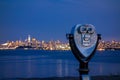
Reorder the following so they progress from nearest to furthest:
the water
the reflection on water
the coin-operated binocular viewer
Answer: the coin-operated binocular viewer, the water, the reflection on water

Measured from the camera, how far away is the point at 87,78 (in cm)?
885

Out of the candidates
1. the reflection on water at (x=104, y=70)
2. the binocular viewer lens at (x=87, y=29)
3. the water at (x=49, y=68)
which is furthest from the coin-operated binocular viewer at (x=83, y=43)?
the reflection on water at (x=104, y=70)

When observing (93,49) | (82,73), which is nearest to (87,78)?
(82,73)

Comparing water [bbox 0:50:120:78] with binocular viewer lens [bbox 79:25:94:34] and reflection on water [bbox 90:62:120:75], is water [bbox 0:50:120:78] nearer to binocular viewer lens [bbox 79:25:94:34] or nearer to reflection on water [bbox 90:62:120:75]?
reflection on water [bbox 90:62:120:75]

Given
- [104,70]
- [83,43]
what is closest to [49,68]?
[104,70]

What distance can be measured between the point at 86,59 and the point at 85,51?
0.20 m

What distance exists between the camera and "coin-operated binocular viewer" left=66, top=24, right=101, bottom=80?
8859mm

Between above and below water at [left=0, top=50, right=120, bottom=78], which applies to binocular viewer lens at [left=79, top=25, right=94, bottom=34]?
above

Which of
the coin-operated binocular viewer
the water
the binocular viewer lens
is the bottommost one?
the water

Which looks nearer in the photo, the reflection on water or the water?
the water

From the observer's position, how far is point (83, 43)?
8.91 m

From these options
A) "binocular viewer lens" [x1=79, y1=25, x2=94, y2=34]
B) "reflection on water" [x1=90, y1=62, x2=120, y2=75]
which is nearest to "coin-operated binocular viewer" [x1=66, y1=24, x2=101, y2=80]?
"binocular viewer lens" [x1=79, y1=25, x2=94, y2=34]

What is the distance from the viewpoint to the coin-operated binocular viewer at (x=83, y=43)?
8.86 m

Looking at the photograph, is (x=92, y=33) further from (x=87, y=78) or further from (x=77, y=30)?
(x=87, y=78)
